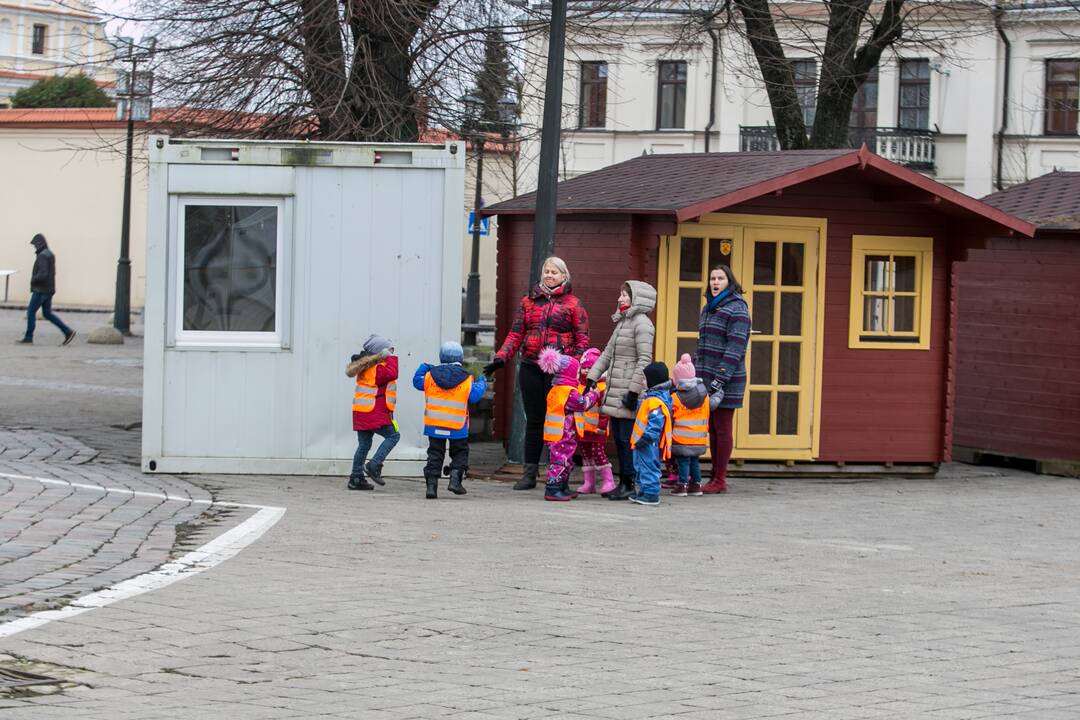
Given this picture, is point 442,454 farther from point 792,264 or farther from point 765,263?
point 792,264

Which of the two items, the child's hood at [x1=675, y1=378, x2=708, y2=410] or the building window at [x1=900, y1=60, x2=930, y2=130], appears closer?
the child's hood at [x1=675, y1=378, x2=708, y2=410]

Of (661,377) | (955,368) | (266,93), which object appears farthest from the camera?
(266,93)

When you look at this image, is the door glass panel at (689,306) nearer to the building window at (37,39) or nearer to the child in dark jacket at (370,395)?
the child in dark jacket at (370,395)

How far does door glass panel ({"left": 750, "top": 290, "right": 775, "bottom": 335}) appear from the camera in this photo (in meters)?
14.5

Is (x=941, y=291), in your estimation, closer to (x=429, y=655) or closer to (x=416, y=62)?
(x=416, y=62)

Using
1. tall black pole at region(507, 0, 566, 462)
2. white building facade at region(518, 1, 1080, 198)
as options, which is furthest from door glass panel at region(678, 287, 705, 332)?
white building facade at region(518, 1, 1080, 198)

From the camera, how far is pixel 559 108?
45.0ft

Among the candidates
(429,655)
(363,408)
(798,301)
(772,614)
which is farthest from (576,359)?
(429,655)

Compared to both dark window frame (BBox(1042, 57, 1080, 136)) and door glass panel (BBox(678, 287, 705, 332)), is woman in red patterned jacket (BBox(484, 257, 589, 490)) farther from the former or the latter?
dark window frame (BBox(1042, 57, 1080, 136))

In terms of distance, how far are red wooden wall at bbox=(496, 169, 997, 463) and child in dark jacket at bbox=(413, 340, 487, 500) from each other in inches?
90.3

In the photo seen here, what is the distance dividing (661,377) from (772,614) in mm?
4543

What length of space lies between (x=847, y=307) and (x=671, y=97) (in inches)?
1442

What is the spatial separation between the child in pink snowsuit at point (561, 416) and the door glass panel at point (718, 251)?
2.35m

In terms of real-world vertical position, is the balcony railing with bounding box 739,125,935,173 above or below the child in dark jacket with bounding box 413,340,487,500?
above
